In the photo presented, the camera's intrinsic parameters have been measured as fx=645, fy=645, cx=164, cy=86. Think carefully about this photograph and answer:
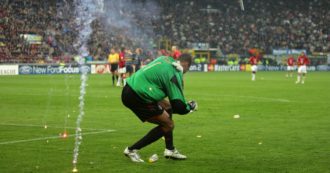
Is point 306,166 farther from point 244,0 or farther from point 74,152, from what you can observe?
point 244,0

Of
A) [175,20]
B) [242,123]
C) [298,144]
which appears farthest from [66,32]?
[298,144]

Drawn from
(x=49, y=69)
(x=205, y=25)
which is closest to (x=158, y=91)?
(x=49, y=69)

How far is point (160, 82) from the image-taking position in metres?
10.3

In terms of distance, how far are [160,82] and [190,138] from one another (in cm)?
397

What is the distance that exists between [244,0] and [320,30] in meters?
9.91

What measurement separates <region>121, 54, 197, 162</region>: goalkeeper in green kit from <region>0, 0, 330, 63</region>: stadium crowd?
1857 inches

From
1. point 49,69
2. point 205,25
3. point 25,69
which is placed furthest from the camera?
point 205,25

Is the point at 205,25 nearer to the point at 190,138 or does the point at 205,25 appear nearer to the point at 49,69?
the point at 49,69

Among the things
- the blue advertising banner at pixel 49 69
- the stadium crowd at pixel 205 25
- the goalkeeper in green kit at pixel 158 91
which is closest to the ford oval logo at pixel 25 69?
the blue advertising banner at pixel 49 69

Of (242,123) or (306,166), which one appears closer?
(306,166)

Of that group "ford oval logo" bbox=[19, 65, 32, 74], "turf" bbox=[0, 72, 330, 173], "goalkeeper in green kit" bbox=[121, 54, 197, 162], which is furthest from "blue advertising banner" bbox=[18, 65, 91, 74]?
"goalkeeper in green kit" bbox=[121, 54, 197, 162]

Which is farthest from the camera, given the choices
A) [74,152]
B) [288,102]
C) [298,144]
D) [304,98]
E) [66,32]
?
[66,32]

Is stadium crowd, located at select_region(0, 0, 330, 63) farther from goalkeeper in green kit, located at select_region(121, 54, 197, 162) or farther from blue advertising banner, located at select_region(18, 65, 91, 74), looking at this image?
goalkeeper in green kit, located at select_region(121, 54, 197, 162)

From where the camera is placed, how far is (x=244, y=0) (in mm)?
76250
